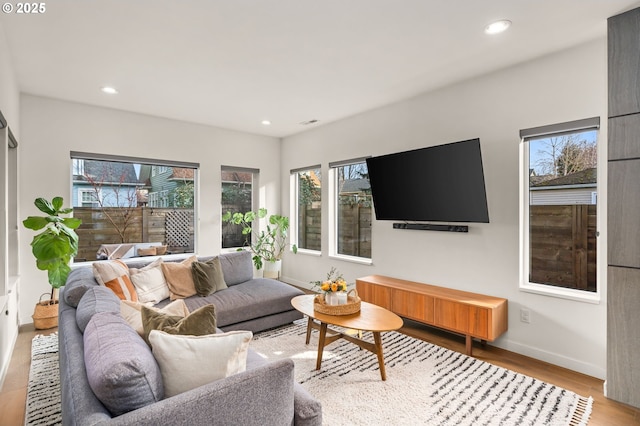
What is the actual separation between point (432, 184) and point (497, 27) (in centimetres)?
151

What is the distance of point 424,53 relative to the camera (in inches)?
112

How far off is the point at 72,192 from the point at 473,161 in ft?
15.1

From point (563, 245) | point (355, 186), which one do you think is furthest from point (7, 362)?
point (563, 245)

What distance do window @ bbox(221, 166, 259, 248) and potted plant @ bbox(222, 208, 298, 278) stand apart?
92mm

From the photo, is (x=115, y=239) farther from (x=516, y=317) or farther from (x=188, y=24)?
(x=516, y=317)

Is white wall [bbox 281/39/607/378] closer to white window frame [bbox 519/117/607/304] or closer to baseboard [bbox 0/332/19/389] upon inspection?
white window frame [bbox 519/117/607/304]

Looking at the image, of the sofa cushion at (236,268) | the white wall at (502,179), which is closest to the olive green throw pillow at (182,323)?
the sofa cushion at (236,268)

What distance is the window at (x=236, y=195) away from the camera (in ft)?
18.0

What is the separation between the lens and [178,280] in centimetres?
350

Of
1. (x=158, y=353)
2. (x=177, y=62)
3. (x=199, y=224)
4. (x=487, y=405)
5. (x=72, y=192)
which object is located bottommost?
(x=487, y=405)

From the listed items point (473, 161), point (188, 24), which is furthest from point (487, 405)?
point (188, 24)

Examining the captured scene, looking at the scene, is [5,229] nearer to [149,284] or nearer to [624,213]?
[149,284]

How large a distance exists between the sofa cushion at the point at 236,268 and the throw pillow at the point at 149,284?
723 millimetres

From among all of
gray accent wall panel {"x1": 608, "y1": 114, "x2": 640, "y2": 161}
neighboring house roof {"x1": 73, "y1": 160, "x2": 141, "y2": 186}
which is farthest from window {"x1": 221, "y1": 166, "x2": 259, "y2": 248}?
gray accent wall panel {"x1": 608, "y1": 114, "x2": 640, "y2": 161}
